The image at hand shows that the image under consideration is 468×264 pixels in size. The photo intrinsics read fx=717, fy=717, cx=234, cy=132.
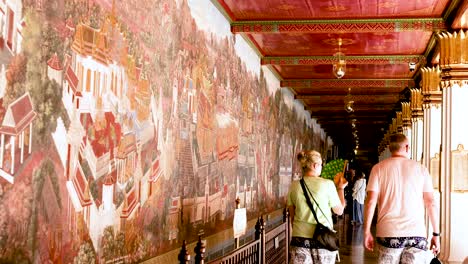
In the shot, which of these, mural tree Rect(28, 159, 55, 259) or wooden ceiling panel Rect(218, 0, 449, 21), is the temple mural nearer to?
mural tree Rect(28, 159, 55, 259)

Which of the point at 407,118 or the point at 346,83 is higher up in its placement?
the point at 346,83

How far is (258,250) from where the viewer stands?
32.6 ft

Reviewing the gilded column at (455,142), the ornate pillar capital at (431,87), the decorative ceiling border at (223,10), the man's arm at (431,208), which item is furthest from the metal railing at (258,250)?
the ornate pillar capital at (431,87)

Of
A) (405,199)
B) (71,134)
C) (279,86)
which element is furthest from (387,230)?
(279,86)

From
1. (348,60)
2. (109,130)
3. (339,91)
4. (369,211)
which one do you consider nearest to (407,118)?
(339,91)

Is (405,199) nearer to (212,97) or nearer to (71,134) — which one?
(71,134)

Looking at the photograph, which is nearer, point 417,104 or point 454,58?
point 454,58

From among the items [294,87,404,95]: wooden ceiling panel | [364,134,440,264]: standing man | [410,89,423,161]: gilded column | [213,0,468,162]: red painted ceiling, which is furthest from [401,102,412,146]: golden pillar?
[364,134,440,264]: standing man

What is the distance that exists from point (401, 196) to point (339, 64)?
9.44 m

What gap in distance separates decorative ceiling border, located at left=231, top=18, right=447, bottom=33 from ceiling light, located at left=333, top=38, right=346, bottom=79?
185cm

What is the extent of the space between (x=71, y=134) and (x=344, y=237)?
56.6 feet

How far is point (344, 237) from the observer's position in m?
23.4

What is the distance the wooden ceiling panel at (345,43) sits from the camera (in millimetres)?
17188

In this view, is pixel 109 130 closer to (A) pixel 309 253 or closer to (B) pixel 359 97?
(A) pixel 309 253
